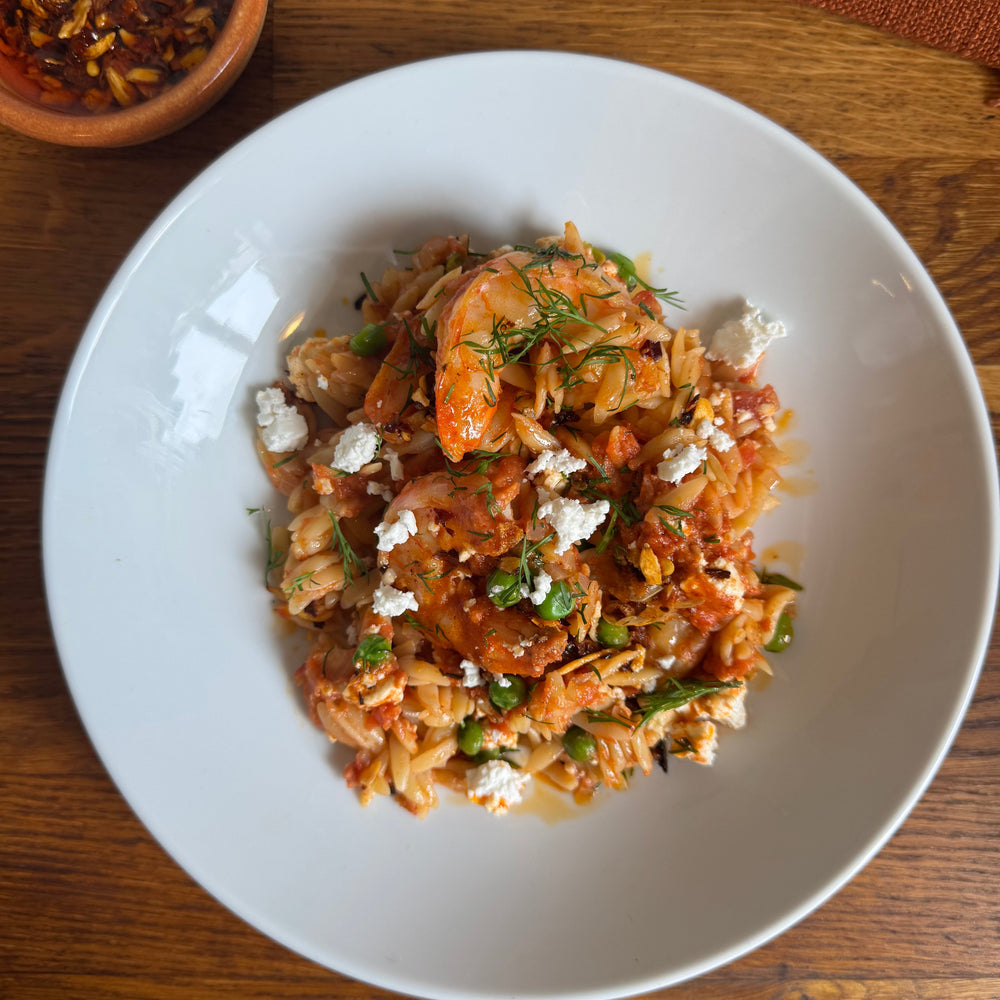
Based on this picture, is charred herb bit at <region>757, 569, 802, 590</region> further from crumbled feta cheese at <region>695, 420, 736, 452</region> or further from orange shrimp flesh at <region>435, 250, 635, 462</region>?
orange shrimp flesh at <region>435, 250, 635, 462</region>

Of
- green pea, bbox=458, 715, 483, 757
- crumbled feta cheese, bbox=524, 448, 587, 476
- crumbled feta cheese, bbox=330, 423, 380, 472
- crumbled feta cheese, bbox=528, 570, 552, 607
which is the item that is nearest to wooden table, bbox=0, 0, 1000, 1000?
green pea, bbox=458, 715, 483, 757

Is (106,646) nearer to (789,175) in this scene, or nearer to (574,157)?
(574,157)

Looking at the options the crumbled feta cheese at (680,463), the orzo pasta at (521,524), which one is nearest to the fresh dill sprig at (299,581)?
the orzo pasta at (521,524)

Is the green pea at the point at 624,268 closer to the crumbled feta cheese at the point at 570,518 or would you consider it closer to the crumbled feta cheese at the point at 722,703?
the crumbled feta cheese at the point at 570,518

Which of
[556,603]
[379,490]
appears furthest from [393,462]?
[556,603]

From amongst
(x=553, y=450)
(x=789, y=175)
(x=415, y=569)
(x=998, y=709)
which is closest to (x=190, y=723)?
(x=415, y=569)
